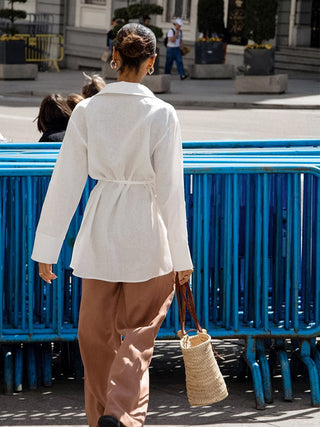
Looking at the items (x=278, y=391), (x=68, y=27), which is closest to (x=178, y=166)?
(x=278, y=391)

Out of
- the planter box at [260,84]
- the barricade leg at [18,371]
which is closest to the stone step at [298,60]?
the planter box at [260,84]

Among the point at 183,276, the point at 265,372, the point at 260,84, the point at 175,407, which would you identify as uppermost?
the point at 260,84

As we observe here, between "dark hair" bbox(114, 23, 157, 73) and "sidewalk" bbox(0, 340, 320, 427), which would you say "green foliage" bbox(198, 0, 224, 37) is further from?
"dark hair" bbox(114, 23, 157, 73)

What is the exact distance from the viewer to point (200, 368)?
4.40 meters

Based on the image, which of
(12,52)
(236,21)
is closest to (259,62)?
(12,52)

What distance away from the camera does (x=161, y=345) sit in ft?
20.4

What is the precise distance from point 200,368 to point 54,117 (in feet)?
10.6

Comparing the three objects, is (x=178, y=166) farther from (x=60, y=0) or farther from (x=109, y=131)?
(x=60, y=0)

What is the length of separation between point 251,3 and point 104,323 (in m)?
20.5

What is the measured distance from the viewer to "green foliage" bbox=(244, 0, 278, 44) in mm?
23859

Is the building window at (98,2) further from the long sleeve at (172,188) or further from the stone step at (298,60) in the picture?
the long sleeve at (172,188)

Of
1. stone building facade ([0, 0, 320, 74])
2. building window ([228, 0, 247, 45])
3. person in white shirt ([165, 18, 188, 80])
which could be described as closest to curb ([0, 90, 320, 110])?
person in white shirt ([165, 18, 188, 80])

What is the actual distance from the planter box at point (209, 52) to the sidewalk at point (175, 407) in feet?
80.1

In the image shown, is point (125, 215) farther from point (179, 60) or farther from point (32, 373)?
point (179, 60)
